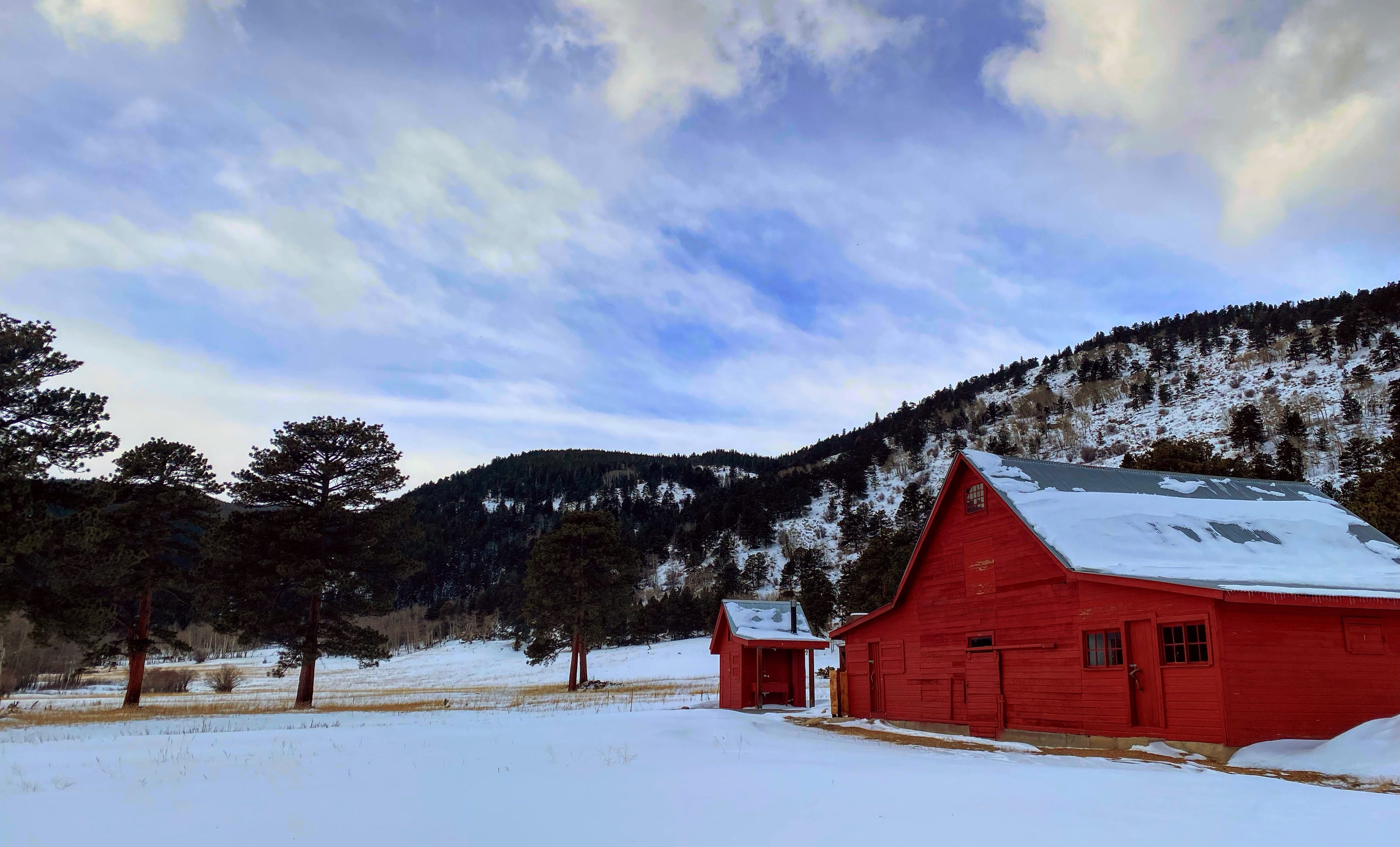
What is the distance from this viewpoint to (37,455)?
23.1 m

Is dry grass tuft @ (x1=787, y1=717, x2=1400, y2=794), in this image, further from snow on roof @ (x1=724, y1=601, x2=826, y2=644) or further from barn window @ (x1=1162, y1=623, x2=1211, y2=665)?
snow on roof @ (x1=724, y1=601, x2=826, y2=644)

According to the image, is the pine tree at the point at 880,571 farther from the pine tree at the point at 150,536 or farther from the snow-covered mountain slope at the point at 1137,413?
the pine tree at the point at 150,536

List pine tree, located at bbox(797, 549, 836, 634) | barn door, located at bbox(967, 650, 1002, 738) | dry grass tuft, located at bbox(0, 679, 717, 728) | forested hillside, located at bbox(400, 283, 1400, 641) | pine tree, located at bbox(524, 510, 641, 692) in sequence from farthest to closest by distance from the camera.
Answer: forested hillside, located at bbox(400, 283, 1400, 641)
pine tree, located at bbox(797, 549, 836, 634)
pine tree, located at bbox(524, 510, 641, 692)
dry grass tuft, located at bbox(0, 679, 717, 728)
barn door, located at bbox(967, 650, 1002, 738)

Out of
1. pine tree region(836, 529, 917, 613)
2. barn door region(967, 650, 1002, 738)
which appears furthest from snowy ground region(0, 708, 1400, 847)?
pine tree region(836, 529, 917, 613)

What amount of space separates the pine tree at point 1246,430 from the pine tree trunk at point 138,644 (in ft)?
298

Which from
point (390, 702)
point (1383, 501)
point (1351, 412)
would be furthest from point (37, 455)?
point (1351, 412)

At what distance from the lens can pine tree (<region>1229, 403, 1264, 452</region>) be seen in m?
82.0

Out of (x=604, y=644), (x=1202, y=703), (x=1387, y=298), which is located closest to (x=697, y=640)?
(x=604, y=644)

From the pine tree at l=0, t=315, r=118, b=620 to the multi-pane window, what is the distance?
26886 millimetres

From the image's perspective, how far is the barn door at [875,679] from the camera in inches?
1052

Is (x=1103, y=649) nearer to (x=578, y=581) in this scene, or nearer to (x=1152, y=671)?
(x=1152, y=671)

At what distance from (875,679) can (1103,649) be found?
10034 millimetres

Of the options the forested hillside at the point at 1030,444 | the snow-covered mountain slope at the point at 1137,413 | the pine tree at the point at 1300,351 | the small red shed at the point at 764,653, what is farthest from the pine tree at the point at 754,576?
the pine tree at the point at 1300,351

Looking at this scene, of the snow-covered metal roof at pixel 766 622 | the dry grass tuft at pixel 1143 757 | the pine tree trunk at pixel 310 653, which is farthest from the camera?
the snow-covered metal roof at pixel 766 622
